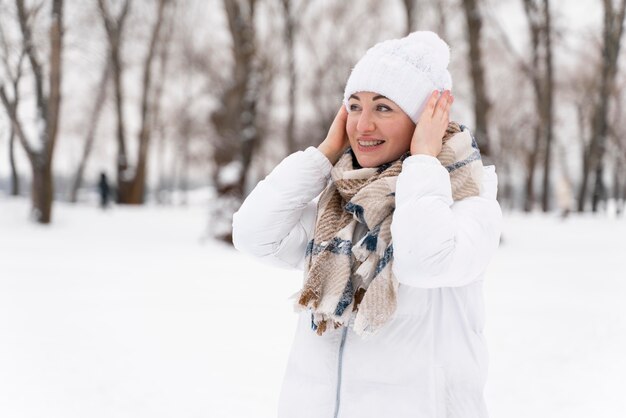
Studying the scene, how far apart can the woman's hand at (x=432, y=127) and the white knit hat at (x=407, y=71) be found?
52mm

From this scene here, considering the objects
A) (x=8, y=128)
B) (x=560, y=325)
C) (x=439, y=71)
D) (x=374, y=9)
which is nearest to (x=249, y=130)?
(x=8, y=128)

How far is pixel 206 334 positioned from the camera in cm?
513

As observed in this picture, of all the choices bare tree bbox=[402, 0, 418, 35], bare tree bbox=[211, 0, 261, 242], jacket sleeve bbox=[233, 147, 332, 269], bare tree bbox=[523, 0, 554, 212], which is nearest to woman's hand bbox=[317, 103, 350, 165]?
jacket sleeve bbox=[233, 147, 332, 269]

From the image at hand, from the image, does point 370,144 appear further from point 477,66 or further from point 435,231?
point 477,66

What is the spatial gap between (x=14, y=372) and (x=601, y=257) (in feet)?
29.7

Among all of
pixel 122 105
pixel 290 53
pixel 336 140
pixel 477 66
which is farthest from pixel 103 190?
pixel 336 140

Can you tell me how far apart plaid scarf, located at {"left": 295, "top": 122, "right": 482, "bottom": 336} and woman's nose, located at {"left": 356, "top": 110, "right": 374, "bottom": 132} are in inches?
4.5

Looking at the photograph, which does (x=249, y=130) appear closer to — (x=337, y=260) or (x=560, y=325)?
(x=560, y=325)

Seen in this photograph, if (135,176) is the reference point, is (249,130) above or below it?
above

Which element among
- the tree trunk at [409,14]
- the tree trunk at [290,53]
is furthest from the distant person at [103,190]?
the tree trunk at [409,14]

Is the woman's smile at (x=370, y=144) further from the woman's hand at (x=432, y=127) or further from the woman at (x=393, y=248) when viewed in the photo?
the woman's hand at (x=432, y=127)

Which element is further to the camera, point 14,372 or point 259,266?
point 259,266

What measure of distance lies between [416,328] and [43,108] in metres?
12.7

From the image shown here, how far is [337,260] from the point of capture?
5.13 ft
